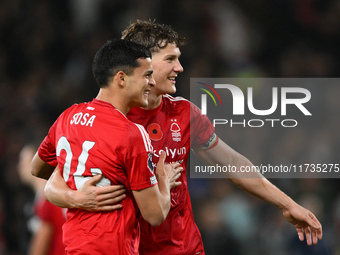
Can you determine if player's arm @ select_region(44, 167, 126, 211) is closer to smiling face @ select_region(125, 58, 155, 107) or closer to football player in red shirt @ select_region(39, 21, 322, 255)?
smiling face @ select_region(125, 58, 155, 107)

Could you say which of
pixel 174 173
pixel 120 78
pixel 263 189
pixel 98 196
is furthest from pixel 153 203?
pixel 263 189

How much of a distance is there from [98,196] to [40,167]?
838 millimetres

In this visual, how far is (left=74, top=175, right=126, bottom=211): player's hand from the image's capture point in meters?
2.92

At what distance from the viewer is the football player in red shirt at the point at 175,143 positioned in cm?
355

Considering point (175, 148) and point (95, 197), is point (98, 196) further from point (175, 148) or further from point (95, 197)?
point (175, 148)

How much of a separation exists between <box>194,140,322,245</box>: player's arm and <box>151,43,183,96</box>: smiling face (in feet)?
1.81

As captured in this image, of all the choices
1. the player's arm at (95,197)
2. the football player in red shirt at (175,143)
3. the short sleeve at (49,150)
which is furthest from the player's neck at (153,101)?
the player's arm at (95,197)

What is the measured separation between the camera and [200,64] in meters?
8.20

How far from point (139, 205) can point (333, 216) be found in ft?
14.8

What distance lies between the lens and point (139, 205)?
2.93m

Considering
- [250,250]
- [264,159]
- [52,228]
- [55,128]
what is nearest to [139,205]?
[55,128]

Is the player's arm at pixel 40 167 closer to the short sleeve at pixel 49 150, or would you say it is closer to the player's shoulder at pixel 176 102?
the short sleeve at pixel 49 150

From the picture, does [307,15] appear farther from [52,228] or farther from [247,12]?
[52,228]

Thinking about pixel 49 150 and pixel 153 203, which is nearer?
pixel 153 203
